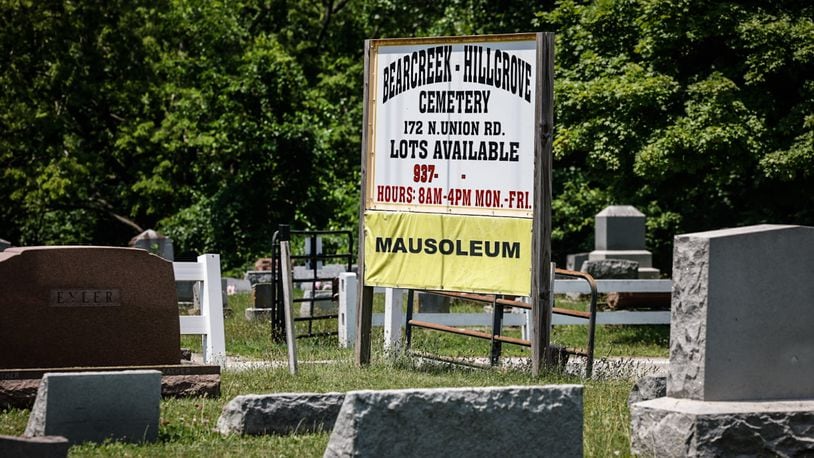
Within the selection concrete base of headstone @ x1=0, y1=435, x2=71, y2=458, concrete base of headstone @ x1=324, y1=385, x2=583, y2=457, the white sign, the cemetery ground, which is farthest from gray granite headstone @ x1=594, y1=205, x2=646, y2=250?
concrete base of headstone @ x1=0, y1=435, x2=71, y2=458

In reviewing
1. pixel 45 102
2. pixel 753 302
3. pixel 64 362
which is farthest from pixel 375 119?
pixel 45 102

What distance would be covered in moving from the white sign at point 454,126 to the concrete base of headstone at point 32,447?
595 centimetres

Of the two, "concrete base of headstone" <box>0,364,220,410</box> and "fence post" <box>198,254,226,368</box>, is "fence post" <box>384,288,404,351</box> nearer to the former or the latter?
"fence post" <box>198,254,226,368</box>

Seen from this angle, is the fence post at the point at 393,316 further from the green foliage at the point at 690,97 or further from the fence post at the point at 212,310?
the green foliage at the point at 690,97

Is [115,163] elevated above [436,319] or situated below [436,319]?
above

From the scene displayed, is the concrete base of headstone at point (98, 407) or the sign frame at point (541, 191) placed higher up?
the sign frame at point (541, 191)

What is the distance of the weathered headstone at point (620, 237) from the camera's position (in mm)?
24844

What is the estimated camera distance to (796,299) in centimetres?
750

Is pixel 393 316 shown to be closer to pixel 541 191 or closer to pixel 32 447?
pixel 541 191

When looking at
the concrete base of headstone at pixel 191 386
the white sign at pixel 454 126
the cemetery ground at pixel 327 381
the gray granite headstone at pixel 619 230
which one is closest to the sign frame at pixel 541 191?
the white sign at pixel 454 126

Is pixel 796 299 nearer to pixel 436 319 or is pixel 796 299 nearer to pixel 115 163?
pixel 436 319

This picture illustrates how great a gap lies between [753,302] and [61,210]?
31954 millimetres

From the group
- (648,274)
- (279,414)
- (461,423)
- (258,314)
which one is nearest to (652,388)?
(461,423)

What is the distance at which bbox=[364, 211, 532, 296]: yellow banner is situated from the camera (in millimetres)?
11430
